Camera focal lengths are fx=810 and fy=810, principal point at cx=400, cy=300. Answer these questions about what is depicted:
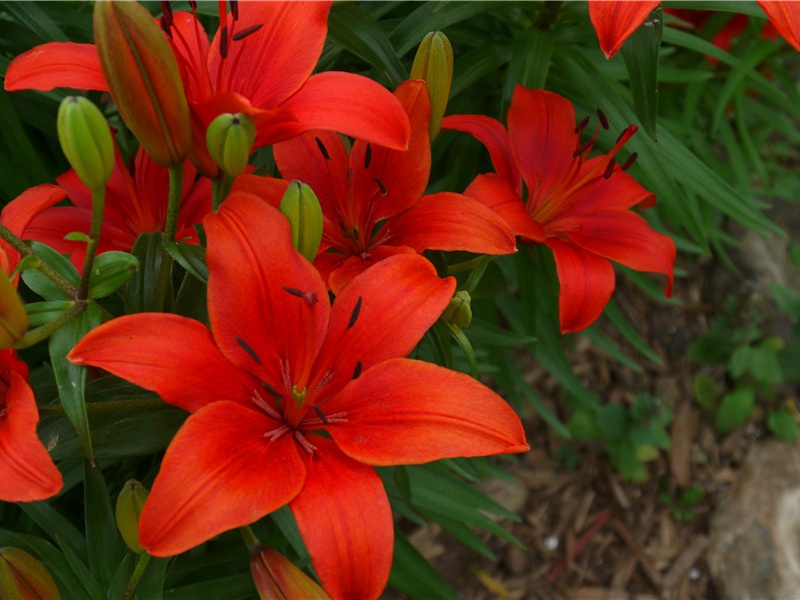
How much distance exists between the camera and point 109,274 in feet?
2.36

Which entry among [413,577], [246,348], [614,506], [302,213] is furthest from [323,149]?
[614,506]

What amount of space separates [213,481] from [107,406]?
0.22m

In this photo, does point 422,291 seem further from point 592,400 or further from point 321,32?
point 592,400

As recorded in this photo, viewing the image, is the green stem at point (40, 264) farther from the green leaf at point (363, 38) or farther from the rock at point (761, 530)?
the rock at point (761, 530)

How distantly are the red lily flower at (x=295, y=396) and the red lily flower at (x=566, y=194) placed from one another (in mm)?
229

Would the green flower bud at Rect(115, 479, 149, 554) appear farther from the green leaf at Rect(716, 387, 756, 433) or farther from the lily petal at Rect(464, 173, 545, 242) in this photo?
the green leaf at Rect(716, 387, 756, 433)

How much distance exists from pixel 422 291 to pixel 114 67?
0.33 m

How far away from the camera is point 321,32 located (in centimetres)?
80

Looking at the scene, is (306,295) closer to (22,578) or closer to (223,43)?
(223,43)

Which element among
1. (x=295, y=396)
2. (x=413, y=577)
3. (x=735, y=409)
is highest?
(x=295, y=396)

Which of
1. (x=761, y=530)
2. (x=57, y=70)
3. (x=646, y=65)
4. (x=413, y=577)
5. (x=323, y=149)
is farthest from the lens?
(x=761, y=530)

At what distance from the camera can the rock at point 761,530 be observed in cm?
183

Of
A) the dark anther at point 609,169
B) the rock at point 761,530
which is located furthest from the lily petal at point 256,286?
the rock at point 761,530

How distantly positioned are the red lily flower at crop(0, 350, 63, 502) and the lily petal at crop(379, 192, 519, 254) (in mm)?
395
